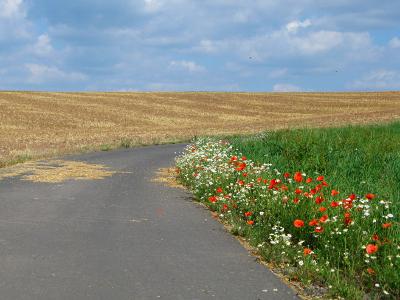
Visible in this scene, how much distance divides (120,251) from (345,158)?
31.0 ft

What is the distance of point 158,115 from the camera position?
58531mm

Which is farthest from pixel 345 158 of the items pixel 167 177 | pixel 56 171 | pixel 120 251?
pixel 120 251

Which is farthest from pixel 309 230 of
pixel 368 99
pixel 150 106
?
pixel 368 99

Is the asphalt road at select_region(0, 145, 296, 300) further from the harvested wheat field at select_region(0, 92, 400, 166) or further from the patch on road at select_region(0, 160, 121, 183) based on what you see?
the harvested wheat field at select_region(0, 92, 400, 166)

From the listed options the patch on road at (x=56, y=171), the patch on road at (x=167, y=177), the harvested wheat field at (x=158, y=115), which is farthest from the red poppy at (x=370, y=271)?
the harvested wheat field at (x=158, y=115)

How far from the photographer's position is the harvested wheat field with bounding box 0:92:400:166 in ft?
122

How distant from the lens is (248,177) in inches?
471

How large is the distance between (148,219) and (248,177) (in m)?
2.87

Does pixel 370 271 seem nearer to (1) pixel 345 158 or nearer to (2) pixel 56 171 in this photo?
(1) pixel 345 158

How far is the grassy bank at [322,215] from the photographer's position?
6.08 meters

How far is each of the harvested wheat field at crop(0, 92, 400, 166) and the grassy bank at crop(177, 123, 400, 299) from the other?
1296 centimetres

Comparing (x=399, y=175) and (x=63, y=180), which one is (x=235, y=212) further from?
(x=63, y=180)

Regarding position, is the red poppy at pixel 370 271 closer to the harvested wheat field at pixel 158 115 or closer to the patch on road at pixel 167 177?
the patch on road at pixel 167 177

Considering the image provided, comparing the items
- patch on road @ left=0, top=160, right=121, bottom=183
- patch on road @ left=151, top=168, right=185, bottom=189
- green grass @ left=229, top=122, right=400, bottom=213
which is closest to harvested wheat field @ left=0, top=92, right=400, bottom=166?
patch on road @ left=0, top=160, right=121, bottom=183
